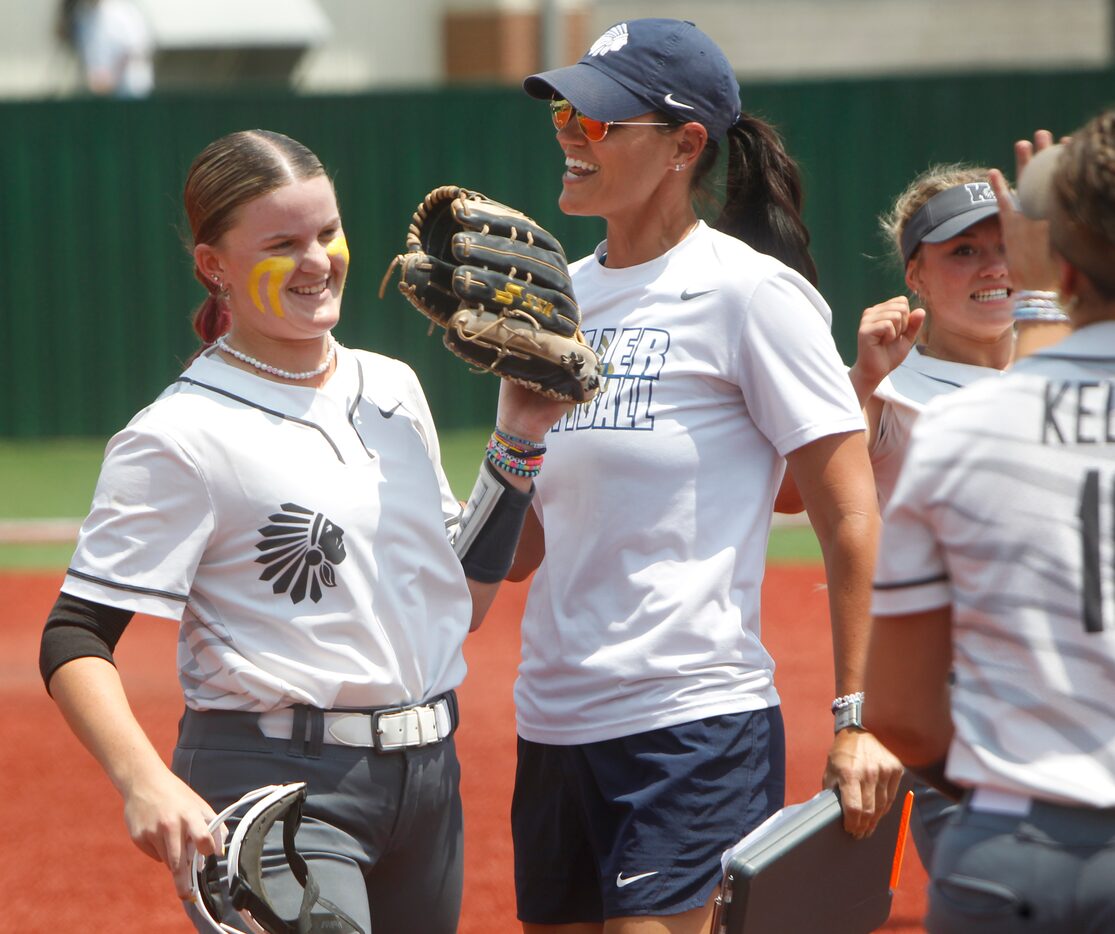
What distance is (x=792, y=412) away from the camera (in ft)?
9.70

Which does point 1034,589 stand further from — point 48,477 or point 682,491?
point 48,477

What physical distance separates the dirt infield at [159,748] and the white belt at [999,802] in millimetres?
2630

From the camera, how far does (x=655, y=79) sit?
3201 mm

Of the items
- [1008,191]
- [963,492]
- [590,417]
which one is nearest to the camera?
[963,492]

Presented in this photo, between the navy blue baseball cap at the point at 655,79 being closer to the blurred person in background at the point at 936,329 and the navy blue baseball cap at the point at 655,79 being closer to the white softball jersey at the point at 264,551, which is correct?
the blurred person in background at the point at 936,329

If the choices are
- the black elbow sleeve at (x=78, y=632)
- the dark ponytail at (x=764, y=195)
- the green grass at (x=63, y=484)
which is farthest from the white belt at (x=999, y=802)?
the green grass at (x=63, y=484)

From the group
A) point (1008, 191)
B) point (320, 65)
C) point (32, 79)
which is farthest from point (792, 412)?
point (320, 65)

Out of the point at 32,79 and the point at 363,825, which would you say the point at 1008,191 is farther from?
the point at 32,79

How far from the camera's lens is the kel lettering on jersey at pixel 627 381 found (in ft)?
10.1

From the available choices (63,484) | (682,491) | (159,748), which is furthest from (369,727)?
(63,484)

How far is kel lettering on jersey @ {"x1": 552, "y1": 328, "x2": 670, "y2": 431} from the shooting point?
10.1 ft

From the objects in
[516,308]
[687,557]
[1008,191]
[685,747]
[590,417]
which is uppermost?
[1008,191]

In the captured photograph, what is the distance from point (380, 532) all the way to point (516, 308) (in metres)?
0.48

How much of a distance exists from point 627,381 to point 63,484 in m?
10.3
